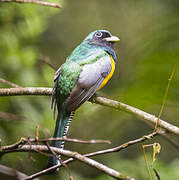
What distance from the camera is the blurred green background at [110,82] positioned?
2.35m

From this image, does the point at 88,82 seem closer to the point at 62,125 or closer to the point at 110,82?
the point at 62,125

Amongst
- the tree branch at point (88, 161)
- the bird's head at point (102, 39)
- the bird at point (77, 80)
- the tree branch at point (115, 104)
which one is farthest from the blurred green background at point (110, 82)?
the tree branch at point (88, 161)

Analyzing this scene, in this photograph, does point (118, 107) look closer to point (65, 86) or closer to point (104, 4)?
point (65, 86)

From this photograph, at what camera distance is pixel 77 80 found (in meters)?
3.75

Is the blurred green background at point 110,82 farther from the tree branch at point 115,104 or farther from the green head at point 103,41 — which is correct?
the green head at point 103,41

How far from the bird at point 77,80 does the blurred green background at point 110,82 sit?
26 cm

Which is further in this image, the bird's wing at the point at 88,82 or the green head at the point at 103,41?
the green head at the point at 103,41

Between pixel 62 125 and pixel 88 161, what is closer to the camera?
pixel 88 161

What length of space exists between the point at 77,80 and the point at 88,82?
113 mm

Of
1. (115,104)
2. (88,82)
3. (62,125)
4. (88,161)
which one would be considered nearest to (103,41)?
(88,82)

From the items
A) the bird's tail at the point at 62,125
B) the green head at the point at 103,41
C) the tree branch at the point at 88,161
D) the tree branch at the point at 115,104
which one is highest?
the green head at the point at 103,41

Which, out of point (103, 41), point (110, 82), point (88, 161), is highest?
point (103, 41)

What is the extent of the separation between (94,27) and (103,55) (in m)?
4.63

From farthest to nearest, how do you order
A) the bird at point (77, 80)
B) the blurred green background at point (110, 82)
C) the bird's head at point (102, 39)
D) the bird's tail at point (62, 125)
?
the bird's head at point (102, 39) → the bird at point (77, 80) → the bird's tail at point (62, 125) → the blurred green background at point (110, 82)
